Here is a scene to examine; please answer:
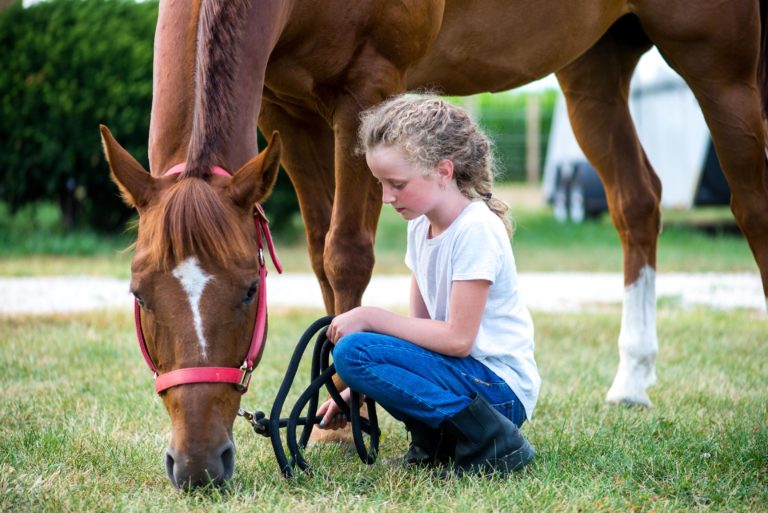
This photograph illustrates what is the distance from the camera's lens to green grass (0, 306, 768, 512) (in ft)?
8.17

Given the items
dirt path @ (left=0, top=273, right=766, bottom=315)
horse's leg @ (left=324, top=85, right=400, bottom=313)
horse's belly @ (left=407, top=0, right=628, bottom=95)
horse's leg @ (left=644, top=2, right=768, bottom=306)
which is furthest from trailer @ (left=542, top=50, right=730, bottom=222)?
horse's leg @ (left=324, top=85, right=400, bottom=313)

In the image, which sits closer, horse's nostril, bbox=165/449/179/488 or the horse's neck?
horse's nostril, bbox=165/449/179/488

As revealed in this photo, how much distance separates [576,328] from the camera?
19.1 feet

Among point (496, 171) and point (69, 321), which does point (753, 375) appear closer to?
point (496, 171)

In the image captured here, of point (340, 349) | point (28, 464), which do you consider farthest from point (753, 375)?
point (28, 464)

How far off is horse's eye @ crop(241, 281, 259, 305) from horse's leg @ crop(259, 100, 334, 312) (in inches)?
47.1

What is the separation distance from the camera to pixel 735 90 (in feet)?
13.1

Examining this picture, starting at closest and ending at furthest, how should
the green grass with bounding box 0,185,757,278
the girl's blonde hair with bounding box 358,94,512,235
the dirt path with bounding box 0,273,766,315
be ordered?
the girl's blonde hair with bounding box 358,94,512,235
the dirt path with bounding box 0,273,766,315
the green grass with bounding box 0,185,757,278

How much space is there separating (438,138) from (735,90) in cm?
194

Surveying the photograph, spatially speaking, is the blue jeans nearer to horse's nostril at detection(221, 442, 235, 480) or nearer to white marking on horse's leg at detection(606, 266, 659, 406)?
horse's nostril at detection(221, 442, 235, 480)

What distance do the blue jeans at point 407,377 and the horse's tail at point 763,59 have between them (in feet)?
7.53

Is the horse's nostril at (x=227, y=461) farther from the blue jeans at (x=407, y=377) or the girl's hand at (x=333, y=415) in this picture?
the girl's hand at (x=333, y=415)

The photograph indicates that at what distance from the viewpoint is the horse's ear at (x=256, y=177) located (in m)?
2.38

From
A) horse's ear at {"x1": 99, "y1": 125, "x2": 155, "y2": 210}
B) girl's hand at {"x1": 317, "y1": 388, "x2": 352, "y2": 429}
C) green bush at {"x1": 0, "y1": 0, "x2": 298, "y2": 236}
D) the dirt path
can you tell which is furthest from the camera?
green bush at {"x1": 0, "y1": 0, "x2": 298, "y2": 236}
